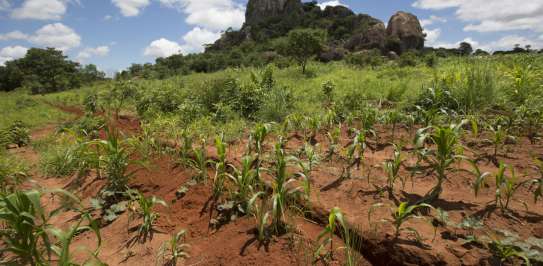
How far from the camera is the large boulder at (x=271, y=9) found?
6306 cm

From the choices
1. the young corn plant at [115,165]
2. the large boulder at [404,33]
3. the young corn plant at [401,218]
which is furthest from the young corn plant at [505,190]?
the large boulder at [404,33]

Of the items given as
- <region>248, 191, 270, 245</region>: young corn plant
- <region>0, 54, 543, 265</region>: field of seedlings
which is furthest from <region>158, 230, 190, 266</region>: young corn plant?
<region>248, 191, 270, 245</region>: young corn plant

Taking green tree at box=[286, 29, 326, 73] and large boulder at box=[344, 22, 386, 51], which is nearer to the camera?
green tree at box=[286, 29, 326, 73]

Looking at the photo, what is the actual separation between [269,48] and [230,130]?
113 ft

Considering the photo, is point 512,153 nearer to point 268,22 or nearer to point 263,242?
point 263,242

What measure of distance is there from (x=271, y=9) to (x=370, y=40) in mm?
37519

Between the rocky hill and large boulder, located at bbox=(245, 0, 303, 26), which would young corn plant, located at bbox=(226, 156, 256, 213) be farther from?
large boulder, located at bbox=(245, 0, 303, 26)

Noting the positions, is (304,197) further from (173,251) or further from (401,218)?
(173,251)

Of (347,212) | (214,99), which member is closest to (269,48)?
(214,99)

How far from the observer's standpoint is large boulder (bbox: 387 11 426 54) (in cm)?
3322

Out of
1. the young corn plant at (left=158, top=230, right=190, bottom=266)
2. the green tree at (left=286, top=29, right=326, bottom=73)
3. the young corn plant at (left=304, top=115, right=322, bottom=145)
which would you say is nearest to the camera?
the young corn plant at (left=158, top=230, right=190, bottom=266)

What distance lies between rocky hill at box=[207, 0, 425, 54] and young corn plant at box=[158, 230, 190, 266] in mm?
30109

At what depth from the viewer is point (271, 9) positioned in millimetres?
66062

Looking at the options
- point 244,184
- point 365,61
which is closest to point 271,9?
point 365,61
